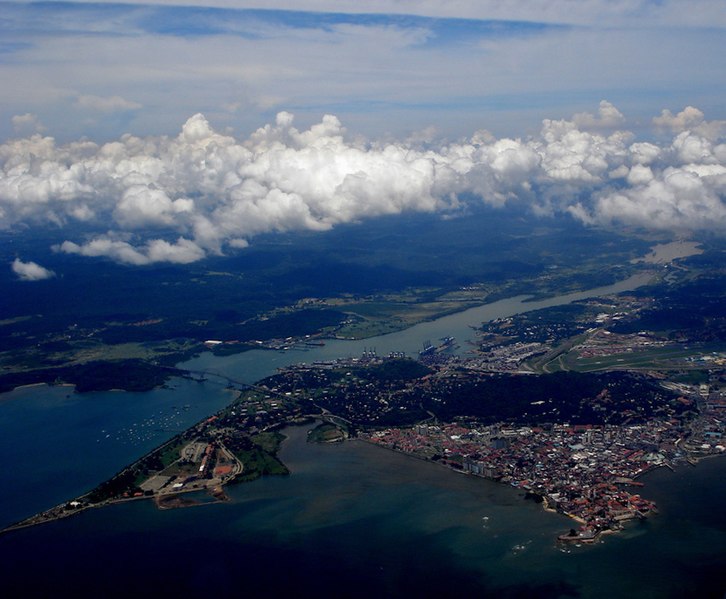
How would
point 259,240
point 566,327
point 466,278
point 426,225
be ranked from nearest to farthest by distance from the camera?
1. point 566,327
2. point 466,278
3. point 259,240
4. point 426,225

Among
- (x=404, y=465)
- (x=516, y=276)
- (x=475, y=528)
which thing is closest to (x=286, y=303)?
(x=516, y=276)

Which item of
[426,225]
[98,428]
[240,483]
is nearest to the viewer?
[240,483]

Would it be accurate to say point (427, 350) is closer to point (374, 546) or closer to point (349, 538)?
point (349, 538)

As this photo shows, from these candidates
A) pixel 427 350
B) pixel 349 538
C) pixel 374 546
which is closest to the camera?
pixel 374 546

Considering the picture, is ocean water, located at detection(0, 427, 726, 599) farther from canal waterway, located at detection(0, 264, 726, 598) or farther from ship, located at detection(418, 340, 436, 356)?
ship, located at detection(418, 340, 436, 356)

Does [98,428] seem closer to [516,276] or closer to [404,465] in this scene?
[404,465]

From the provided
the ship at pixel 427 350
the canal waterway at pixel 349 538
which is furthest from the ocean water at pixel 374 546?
the ship at pixel 427 350

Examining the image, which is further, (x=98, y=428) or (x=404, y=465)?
(x=98, y=428)

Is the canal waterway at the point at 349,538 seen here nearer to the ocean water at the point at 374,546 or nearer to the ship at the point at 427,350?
the ocean water at the point at 374,546

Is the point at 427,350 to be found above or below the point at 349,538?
below

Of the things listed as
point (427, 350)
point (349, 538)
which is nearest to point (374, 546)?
point (349, 538)

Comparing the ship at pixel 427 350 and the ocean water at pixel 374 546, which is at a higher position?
the ocean water at pixel 374 546
